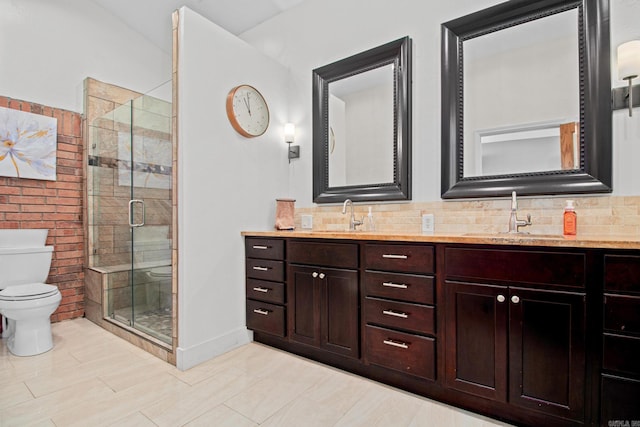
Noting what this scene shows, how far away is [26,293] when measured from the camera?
2.34 metres

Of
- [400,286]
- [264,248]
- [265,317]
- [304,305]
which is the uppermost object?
[264,248]

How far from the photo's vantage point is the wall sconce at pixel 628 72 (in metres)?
1.59

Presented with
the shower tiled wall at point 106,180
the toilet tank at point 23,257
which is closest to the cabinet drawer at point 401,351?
the shower tiled wall at point 106,180

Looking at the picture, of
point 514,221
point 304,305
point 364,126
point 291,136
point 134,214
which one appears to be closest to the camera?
point 514,221

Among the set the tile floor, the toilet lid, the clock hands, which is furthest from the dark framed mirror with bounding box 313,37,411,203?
the toilet lid

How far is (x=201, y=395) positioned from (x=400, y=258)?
1.35 meters

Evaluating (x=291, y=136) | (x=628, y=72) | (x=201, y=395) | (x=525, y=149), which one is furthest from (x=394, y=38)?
(x=201, y=395)

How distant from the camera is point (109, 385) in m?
1.91

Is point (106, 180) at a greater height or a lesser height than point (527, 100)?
lesser

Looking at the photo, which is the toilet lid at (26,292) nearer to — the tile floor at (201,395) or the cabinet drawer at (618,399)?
the tile floor at (201,395)

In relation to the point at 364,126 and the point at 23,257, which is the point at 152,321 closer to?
the point at 23,257

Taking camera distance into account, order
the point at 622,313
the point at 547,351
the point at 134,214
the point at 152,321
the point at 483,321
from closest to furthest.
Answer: the point at 622,313, the point at 547,351, the point at 483,321, the point at 152,321, the point at 134,214

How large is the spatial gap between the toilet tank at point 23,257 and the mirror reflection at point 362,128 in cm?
254

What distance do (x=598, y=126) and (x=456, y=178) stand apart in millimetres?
747
